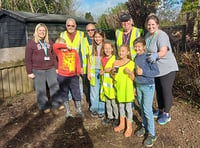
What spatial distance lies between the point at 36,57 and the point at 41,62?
0.44 feet

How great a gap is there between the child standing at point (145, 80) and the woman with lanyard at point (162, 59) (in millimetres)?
114

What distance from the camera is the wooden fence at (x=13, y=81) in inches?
183

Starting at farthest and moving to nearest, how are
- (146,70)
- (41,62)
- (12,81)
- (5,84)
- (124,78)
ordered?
(12,81) < (5,84) < (41,62) < (124,78) < (146,70)

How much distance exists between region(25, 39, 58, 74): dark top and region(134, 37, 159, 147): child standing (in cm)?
187

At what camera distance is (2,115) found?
4043mm

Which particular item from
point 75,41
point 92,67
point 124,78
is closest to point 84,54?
point 75,41

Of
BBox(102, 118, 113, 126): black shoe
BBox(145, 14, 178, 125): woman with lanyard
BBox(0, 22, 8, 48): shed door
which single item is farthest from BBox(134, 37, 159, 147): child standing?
BBox(0, 22, 8, 48): shed door

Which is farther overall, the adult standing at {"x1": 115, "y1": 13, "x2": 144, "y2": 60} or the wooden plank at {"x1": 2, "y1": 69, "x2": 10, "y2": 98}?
the wooden plank at {"x1": 2, "y1": 69, "x2": 10, "y2": 98}

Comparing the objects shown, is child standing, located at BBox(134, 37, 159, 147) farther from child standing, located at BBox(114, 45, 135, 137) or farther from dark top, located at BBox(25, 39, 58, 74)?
dark top, located at BBox(25, 39, 58, 74)

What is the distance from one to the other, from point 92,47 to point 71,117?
1481 millimetres

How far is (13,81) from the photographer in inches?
191

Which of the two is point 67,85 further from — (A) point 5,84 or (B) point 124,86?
(A) point 5,84

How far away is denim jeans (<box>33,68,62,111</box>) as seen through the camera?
12.8ft

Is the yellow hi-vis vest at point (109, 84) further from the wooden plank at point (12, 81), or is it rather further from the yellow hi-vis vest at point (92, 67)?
the wooden plank at point (12, 81)
